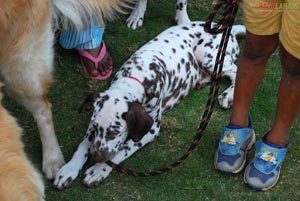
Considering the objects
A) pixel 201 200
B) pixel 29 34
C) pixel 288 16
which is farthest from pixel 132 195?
pixel 288 16

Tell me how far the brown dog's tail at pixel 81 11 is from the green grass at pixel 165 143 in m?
0.82

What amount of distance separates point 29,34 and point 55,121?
104cm

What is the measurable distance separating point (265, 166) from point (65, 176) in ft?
3.91

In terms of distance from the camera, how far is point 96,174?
10.5 ft

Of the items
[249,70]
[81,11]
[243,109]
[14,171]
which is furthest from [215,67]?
[14,171]

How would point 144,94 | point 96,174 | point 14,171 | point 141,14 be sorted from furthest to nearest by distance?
point 141,14 → point 144,94 → point 96,174 → point 14,171

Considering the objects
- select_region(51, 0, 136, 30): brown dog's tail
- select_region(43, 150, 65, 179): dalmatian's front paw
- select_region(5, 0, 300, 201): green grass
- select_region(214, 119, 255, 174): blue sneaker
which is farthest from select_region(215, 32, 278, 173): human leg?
select_region(43, 150, 65, 179): dalmatian's front paw

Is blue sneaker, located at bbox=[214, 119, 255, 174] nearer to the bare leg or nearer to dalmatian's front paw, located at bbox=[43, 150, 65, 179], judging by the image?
the bare leg

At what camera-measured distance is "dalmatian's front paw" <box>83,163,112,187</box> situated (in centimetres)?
317

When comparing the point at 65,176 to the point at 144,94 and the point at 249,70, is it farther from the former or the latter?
the point at 249,70

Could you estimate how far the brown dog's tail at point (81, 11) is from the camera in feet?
9.78

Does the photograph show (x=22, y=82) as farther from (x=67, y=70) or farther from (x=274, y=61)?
(x=274, y=61)

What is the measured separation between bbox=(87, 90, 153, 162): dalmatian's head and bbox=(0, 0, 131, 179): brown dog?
1.02 ft

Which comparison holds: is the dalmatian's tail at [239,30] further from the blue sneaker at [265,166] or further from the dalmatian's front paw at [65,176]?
the dalmatian's front paw at [65,176]
